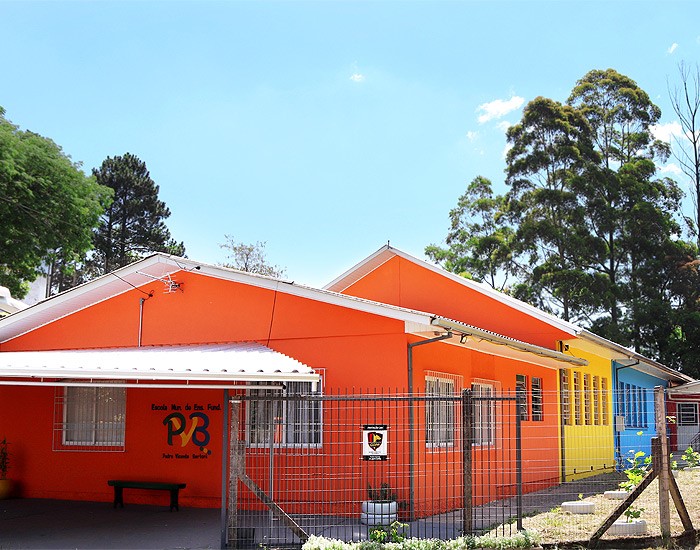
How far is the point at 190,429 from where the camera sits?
13086 mm

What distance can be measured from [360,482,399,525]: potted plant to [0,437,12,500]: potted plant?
669 centimetres

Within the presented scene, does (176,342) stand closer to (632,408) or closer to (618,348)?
(618,348)

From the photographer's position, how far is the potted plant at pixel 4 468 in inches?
547

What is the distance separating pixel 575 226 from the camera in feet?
114

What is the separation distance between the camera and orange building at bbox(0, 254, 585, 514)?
36.7ft

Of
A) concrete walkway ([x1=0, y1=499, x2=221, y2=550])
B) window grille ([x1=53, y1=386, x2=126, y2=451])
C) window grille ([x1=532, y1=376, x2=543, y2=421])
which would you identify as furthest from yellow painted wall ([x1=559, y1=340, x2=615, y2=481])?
window grille ([x1=53, y1=386, x2=126, y2=451])

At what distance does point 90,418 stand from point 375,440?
6.34 m

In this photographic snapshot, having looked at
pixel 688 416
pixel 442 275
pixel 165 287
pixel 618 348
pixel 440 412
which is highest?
pixel 442 275

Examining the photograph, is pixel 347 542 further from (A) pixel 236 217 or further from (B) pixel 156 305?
(A) pixel 236 217

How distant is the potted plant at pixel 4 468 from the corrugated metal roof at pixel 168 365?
9.05 feet

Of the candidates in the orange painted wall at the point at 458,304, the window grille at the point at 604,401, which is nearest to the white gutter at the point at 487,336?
the orange painted wall at the point at 458,304

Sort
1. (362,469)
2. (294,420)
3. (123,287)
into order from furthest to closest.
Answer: (123,287)
(294,420)
(362,469)

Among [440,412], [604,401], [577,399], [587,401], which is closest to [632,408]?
[604,401]

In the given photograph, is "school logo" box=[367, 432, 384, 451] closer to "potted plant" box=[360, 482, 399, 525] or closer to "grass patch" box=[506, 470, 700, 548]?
"potted plant" box=[360, 482, 399, 525]
